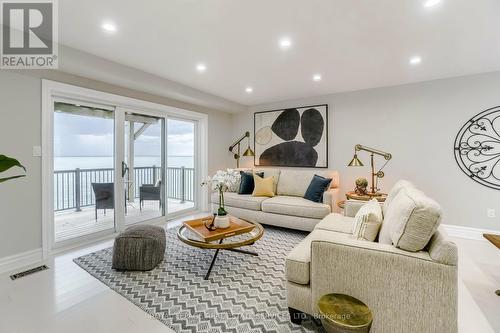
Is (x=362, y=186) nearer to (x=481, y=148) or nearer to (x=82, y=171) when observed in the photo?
(x=481, y=148)

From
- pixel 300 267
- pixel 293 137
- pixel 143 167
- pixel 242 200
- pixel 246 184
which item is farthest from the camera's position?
pixel 293 137

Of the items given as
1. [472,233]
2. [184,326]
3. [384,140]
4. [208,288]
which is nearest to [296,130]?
[384,140]

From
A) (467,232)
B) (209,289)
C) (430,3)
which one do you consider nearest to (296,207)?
(209,289)

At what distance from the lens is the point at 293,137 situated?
4.91 m

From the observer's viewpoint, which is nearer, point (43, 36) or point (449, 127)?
point (43, 36)

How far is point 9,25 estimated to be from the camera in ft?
7.54

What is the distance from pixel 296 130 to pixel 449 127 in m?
2.47

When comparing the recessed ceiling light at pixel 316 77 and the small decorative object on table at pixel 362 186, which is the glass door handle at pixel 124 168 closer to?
the recessed ceiling light at pixel 316 77

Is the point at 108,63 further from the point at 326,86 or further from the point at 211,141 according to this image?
the point at 326,86

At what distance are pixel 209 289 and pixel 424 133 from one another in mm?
3961

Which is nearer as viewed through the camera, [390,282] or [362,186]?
[390,282]

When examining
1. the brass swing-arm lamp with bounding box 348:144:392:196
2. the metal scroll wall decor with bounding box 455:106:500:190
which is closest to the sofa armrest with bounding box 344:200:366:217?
the brass swing-arm lamp with bounding box 348:144:392:196

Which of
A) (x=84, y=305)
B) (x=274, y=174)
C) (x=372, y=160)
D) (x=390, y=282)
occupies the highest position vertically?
(x=372, y=160)

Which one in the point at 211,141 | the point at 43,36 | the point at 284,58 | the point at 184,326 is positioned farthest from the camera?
the point at 211,141
